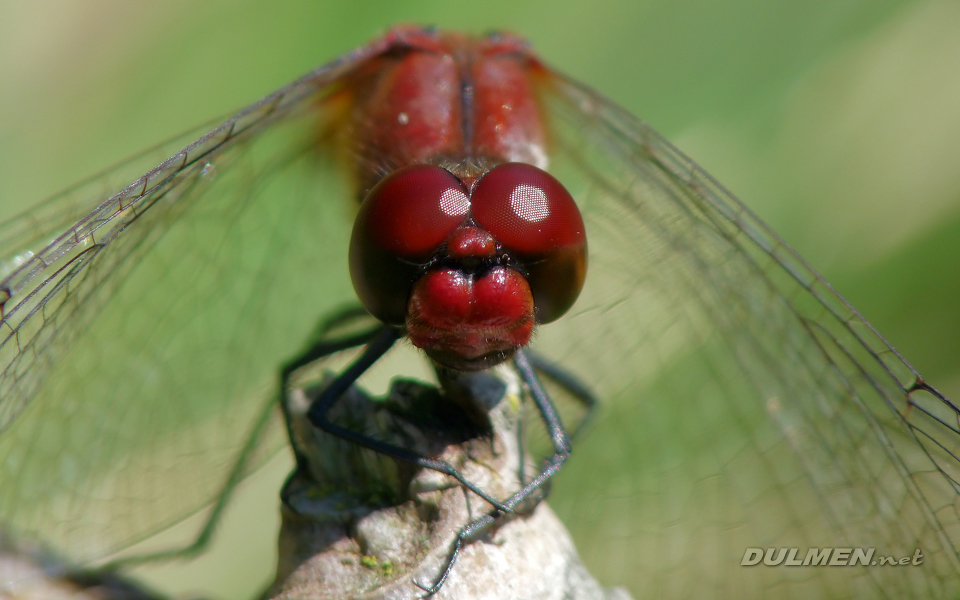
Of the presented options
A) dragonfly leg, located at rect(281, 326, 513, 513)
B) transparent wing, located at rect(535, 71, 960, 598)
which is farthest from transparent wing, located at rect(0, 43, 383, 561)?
transparent wing, located at rect(535, 71, 960, 598)

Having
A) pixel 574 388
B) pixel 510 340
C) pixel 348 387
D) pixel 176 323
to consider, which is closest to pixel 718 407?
pixel 574 388

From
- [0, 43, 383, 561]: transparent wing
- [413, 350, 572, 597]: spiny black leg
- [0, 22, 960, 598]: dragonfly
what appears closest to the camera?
[413, 350, 572, 597]: spiny black leg

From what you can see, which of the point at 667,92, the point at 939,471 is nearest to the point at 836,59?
the point at 667,92

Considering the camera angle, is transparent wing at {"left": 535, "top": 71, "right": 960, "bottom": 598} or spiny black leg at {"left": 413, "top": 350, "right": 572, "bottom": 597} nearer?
spiny black leg at {"left": 413, "top": 350, "right": 572, "bottom": 597}

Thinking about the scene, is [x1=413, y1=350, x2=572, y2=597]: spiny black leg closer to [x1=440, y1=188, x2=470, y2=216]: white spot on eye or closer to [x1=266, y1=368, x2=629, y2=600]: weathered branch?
[x1=266, y1=368, x2=629, y2=600]: weathered branch

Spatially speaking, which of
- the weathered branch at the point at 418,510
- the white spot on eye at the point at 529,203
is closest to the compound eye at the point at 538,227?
the white spot on eye at the point at 529,203

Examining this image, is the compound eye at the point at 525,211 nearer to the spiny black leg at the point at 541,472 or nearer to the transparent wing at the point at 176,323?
the spiny black leg at the point at 541,472
